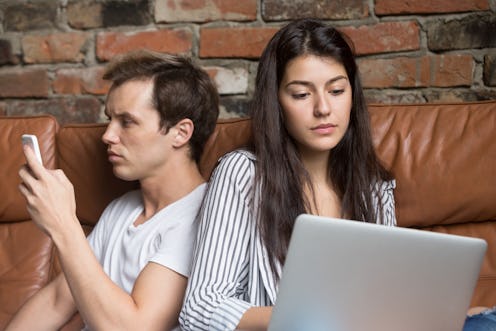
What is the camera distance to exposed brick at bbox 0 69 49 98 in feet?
7.42

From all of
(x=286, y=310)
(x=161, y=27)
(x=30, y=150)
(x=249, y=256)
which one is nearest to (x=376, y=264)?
(x=286, y=310)

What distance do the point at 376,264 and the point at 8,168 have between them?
1.28 m

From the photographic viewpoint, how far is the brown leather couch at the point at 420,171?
66.1 inches

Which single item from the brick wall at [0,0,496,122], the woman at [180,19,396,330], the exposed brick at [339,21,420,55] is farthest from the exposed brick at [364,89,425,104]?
the woman at [180,19,396,330]

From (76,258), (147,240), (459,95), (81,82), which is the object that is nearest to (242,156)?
(147,240)

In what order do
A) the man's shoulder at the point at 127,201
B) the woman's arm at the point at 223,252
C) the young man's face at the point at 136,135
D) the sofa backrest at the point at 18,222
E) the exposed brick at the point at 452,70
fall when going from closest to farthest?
the woman's arm at the point at 223,252 → the young man's face at the point at 136,135 → the man's shoulder at the point at 127,201 → the sofa backrest at the point at 18,222 → the exposed brick at the point at 452,70

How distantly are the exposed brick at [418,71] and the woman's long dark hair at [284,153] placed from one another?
0.44 meters

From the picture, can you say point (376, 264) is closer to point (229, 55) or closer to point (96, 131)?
point (96, 131)

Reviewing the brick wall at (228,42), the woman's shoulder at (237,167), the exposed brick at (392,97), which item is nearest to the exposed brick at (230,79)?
the brick wall at (228,42)

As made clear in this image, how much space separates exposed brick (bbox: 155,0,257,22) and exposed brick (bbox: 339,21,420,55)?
314mm

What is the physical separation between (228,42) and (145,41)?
0.90ft

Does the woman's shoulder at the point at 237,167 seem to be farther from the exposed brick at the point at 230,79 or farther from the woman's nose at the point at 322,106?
the exposed brick at the point at 230,79

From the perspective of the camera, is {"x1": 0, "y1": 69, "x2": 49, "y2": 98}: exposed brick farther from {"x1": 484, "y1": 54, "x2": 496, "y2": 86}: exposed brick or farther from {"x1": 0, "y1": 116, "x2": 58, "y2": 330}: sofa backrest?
{"x1": 484, "y1": 54, "x2": 496, "y2": 86}: exposed brick

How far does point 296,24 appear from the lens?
1.52 meters
